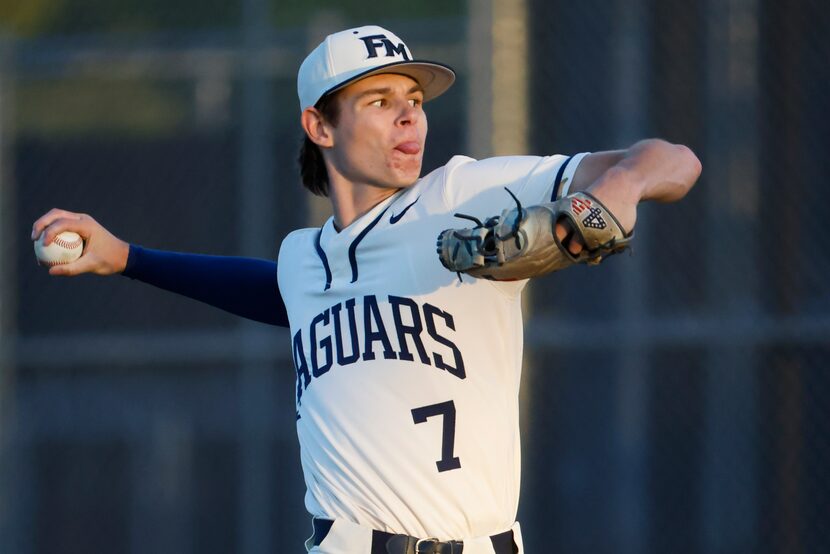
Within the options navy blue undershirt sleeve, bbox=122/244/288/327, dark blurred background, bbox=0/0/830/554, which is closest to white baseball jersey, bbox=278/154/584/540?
navy blue undershirt sleeve, bbox=122/244/288/327

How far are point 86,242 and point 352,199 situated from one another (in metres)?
0.70

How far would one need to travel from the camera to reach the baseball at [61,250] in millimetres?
2945

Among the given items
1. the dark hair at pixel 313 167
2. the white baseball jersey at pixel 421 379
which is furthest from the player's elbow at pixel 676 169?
the dark hair at pixel 313 167

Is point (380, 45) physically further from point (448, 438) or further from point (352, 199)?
point (448, 438)

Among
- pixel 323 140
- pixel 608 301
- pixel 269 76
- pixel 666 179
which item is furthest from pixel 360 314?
pixel 269 76

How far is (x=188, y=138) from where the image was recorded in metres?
6.26

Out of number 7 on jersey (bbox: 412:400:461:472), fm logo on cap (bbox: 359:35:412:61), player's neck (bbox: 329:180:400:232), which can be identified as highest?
fm logo on cap (bbox: 359:35:412:61)

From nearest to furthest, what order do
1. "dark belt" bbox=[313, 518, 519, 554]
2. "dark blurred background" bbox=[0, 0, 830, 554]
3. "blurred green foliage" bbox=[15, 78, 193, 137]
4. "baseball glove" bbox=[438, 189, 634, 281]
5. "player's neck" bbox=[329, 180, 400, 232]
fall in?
"baseball glove" bbox=[438, 189, 634, 281], "dark belt" bbox=[313, 518, 519, 554], "player's neck" bbox=[329, 180, 400, 232], "dark blurred background" bbox=[0, 0, 830, 554], "blurred green foliage" bbox=[15, 78, 193, 137]

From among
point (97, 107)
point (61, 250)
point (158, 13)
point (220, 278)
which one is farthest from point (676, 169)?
point (97, 107)

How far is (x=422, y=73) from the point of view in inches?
117

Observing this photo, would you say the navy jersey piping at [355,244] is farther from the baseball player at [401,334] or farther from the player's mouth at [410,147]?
the player's mouth at [410,147]

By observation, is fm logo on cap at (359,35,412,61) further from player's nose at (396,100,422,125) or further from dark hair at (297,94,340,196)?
dark hair at (297,94,340,196)

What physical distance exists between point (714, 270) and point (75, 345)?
3.00 m

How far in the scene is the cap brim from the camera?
2.86 meters
